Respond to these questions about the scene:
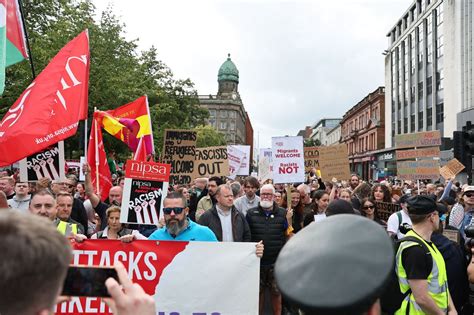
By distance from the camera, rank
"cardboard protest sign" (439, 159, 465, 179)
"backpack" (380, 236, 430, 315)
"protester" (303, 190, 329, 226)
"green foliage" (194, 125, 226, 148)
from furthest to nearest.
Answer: "green foliage" (194, 125, 226, 148), "cardboard protest sign" (439, 159, 465, 179), "protester" (303, 190, 329, 226), "backpack" (380, 236, 430, 315)

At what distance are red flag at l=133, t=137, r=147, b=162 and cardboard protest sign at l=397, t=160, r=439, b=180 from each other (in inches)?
256

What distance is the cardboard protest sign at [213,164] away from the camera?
41.0 feet

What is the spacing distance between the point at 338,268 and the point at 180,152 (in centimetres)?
970

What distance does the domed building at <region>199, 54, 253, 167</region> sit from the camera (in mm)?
137750

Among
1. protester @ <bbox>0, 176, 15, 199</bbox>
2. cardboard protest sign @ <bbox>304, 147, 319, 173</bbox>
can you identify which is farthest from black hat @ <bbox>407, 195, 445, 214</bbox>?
cardboard protest sign @ <bbox>304, 147, 319, 173</bbox>

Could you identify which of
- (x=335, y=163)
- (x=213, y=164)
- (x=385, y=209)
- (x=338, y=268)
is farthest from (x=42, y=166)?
(x=335, y=163)

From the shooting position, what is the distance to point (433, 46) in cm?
4756

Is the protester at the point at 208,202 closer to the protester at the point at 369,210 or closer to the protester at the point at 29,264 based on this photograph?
the protester at the point at 369,210

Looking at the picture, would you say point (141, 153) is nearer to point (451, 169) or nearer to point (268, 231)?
point (268, 231)

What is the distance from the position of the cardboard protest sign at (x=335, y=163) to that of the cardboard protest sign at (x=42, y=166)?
22.8 feet

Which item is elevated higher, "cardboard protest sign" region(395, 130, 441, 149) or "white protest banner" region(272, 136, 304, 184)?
"cardboard protest sign" region(395, 130, 441, 149)

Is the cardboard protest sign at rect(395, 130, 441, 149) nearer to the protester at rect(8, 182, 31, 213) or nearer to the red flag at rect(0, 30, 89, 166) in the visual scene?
the red flag at rect(0, 30, 89, 166)

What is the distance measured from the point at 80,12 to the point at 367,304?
24710mm

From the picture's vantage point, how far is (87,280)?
1.43 m
